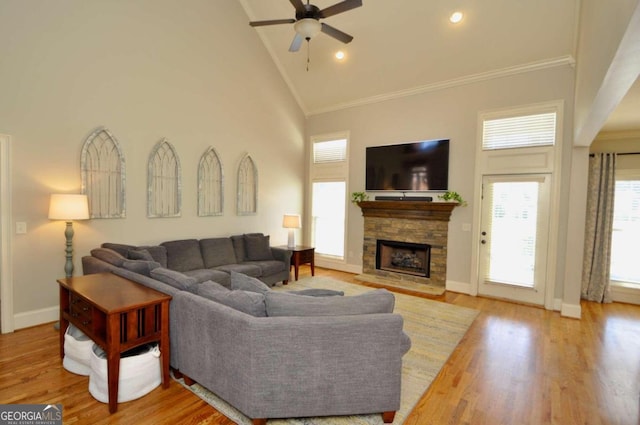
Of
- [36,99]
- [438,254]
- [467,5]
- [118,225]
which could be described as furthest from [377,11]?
[118,225]

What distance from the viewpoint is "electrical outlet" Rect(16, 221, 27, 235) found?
3385 mm

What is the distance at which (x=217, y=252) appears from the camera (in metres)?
4.94

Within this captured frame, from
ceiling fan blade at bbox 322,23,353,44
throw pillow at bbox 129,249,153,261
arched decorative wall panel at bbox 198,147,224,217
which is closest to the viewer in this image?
ceiling fan blade at bbox 322,23,353,44

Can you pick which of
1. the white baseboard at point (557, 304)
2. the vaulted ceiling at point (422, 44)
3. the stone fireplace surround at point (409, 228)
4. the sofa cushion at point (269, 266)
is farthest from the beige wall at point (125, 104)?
the white baseboard at point (557, 304)

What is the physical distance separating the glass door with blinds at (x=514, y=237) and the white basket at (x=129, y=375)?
4.82m

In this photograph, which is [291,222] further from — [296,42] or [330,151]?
[296,42]

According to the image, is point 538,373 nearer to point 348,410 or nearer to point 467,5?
point 348,410

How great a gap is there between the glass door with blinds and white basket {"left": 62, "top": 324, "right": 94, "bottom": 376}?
5.27m

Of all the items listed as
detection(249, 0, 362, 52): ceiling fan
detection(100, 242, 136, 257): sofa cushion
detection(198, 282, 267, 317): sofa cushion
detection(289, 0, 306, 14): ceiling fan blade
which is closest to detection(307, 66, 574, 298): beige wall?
detection(249, 0, 362, 52): ceiling fan

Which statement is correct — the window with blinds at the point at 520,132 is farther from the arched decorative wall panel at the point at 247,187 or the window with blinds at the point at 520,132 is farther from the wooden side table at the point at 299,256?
the arched decorative wall panel at the point at 247,187

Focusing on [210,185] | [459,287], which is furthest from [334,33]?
[459,287]

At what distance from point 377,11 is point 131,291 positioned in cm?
490

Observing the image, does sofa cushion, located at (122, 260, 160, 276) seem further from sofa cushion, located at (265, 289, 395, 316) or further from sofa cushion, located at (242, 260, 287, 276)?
sofa cushion, located at (242, 260, 287, 276)

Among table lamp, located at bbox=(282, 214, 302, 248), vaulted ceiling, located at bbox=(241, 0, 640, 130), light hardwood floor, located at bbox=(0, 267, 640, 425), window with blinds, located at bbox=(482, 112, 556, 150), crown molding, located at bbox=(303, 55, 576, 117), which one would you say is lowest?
light hardwood floor, located at bbox=(0, 267, 640, 425)
